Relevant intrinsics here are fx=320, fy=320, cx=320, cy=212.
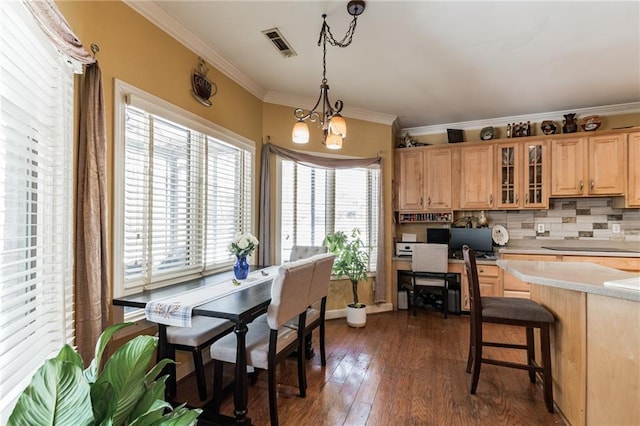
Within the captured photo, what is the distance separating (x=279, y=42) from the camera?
268 cm

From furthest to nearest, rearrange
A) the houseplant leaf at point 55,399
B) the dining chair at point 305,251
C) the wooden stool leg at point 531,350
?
the dining chair at point 305,251 < the wooden stool leg at point 531,350 < the houseplant leaf at point 55,399

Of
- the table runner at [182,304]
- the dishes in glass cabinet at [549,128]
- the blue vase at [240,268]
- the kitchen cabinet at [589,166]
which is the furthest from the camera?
the dishes in glass cabinet at [549,128]

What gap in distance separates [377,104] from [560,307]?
2.93 metres

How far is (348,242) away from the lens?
4191mm

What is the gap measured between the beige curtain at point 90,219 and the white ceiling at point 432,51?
2.92 feet

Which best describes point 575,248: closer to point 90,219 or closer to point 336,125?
point 336,125

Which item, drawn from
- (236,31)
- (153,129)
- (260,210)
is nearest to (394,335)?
(260,210)

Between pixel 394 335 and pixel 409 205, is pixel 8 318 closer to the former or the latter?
pixel 394 335

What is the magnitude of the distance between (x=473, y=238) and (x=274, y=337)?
3.53 m

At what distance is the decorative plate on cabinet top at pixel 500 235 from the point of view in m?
4.59

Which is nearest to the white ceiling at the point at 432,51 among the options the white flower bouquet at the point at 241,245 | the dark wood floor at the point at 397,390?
the white flower bouquet at the point at 241,245

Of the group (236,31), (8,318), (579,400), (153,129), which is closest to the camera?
(8,318)

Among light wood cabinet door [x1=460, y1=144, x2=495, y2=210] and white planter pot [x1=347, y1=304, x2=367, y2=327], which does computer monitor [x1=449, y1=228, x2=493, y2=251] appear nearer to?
light wood cabinet door [x1=460, y1=144, x2=495, y2=210]

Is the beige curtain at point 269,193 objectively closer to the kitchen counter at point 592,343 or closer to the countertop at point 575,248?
the countertop at point 575,248
